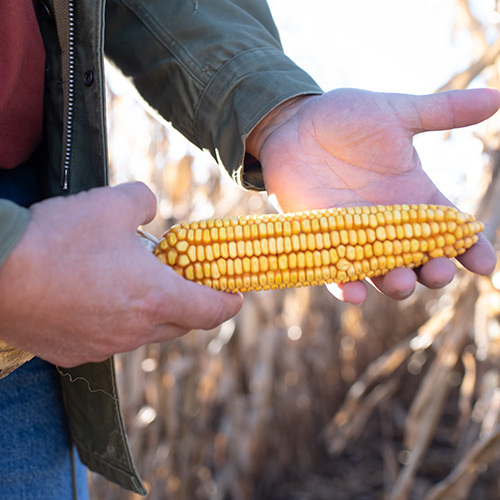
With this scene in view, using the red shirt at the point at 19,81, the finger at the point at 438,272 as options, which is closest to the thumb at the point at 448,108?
the finger at the point at 438,272

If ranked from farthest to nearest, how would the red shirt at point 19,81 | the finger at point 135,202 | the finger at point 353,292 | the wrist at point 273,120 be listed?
the wrist at point 273,120 < the finger at point 353,292 < the red shirt at point 19,81 < the finger at point 135,202

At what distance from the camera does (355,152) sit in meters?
1.25

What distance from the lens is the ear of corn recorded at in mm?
1040

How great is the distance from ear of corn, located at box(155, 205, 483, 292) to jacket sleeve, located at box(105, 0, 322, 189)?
9.5 inches

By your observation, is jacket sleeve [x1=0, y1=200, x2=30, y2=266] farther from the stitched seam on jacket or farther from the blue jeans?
the stitched seam on jacket

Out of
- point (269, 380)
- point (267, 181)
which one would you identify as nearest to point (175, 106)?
point (267, 181)

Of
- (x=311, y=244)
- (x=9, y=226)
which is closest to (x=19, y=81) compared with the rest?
(x=9, y=226)

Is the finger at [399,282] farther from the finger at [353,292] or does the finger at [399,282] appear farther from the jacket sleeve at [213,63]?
the jacket sleeve at [213,63]

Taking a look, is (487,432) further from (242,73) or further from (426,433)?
(242,73)

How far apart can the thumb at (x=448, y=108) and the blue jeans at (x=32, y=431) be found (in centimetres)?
87

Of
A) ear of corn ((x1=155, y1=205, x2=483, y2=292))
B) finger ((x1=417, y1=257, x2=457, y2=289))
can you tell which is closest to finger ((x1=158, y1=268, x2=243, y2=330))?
ear of corn ((x1=155, y1=205, x2=483, y2=292))

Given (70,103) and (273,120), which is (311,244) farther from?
(70,103)

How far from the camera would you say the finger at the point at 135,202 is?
2.60ft

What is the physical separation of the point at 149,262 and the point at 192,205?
96.8 inches
